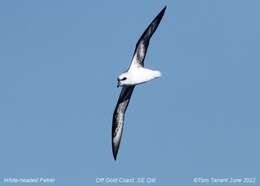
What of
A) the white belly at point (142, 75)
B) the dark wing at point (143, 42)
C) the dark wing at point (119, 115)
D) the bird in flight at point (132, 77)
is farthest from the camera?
the dark wing at point (119, 115)

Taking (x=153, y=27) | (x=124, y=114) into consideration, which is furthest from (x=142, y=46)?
(x=124, y=114)

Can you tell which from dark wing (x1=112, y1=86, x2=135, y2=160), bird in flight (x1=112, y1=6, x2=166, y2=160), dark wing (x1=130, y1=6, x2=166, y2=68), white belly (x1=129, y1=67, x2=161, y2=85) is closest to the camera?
white belly (x1=129, y1=67, x2=161, y2=85)

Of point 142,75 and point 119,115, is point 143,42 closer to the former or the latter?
point 142,75

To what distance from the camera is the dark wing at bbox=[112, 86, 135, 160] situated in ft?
155

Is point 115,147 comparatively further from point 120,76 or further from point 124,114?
point 120,76

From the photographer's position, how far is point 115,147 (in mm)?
47062

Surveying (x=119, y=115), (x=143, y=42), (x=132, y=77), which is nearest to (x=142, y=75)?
(x=132, y=77)

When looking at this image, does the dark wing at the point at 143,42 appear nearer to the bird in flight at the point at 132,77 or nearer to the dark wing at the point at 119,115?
the bird in flight at the point at 132,77

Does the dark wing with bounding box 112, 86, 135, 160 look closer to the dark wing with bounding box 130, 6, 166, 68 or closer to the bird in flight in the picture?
the bird in flight

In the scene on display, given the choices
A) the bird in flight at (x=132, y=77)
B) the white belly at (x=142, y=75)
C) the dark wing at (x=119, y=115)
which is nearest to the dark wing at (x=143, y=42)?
the bird in flight at (x=132, y=77)

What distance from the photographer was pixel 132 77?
4353cm

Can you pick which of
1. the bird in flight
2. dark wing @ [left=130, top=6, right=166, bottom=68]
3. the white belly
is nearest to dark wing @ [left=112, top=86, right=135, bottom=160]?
the bird in flight

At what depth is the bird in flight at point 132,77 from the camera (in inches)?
1706

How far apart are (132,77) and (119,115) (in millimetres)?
4727
